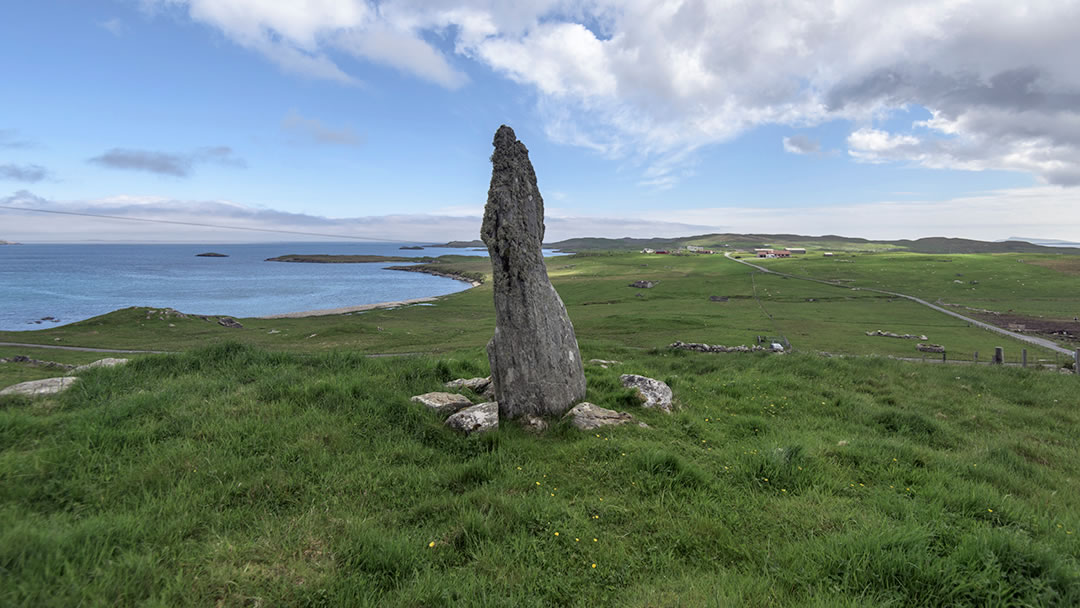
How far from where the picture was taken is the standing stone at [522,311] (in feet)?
36.0

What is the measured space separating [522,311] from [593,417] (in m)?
3.35

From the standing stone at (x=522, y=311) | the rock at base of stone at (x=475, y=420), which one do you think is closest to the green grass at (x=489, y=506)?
the rock at base of stone at (x=475, y=420)

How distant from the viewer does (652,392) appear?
12258 mm

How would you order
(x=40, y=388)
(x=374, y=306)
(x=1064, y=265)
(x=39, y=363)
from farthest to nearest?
1. (x=1064, y=265)
2. (x=374, y=306)
3. (x=39, y=363)
4. (x=40, y=388)

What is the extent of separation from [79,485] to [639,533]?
8.26m

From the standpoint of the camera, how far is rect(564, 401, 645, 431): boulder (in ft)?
32.3

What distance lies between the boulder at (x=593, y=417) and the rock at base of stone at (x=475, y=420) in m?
1.86

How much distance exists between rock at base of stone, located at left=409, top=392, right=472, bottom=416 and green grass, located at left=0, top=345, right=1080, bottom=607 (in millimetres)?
407

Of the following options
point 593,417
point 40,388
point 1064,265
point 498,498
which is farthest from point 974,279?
point 40,388

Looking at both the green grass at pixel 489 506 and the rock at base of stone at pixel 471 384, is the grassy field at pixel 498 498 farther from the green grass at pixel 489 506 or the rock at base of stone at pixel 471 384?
the rock at base of stone at pixel 471 384

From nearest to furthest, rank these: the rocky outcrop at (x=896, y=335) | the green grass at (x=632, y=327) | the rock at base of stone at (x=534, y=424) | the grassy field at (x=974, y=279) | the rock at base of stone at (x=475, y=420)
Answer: the rock at base of stone at (x=475, y=420) < the rock at base of stone at (x=534, y=424) < the green grass at (x=632, y=327) < the rocky outcrop at (x=896, y=335) < the grassy field at (x=974, y=279)

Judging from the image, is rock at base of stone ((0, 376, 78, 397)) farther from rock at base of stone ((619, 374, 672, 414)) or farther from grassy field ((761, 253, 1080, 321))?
grassy field ((761, 253, 1080, 321))

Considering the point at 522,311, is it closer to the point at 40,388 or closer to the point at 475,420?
the point at 475,420

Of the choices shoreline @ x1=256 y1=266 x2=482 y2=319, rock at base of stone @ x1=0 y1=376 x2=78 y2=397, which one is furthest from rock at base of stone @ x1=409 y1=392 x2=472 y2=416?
shoreline @ x1=256 y1=266 x2=482 y2=319
